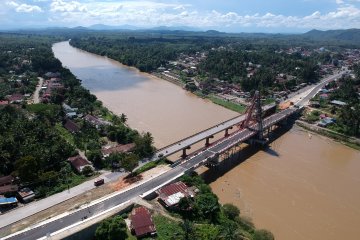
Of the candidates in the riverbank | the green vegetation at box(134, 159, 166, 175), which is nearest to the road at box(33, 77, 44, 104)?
the green vegetation at box(134, 159, 166, 175)

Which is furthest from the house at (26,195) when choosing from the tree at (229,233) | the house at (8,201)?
the tree at (229,233)

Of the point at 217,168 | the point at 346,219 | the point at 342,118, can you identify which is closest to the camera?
the point at 346,219

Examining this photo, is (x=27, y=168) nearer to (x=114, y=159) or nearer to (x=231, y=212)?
(x=114, y=159)

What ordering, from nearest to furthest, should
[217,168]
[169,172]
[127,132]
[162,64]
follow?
1. [169,172]
2. [217,168]
3. [127,132]
4. [162,64]

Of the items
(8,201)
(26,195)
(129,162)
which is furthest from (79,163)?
(8,201)

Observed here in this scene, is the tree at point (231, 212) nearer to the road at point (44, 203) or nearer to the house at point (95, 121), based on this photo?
the road at point (44, 203)

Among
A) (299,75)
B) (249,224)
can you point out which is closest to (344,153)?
(249,224)

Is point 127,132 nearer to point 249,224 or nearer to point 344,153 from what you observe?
point 249,224
